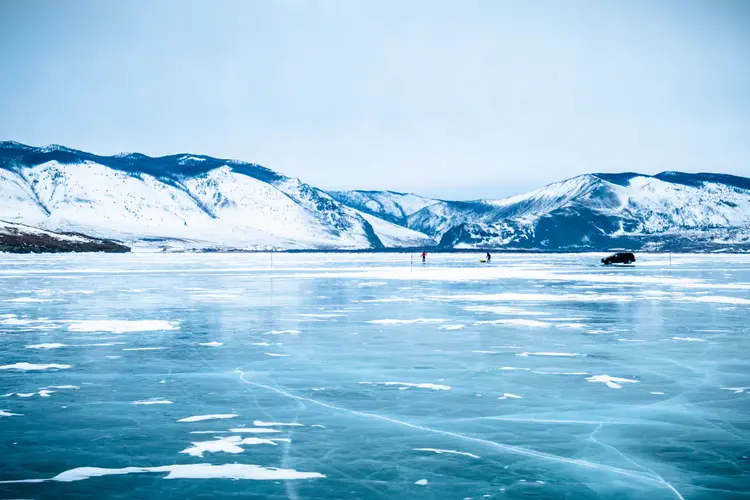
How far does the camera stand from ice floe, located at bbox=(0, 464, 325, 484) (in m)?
9.58

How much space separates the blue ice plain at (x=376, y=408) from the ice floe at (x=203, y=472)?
4 centimetres

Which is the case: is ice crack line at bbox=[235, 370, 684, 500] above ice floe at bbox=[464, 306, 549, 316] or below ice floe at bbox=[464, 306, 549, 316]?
below

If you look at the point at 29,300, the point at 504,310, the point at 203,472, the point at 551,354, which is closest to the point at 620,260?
the point at 504,310

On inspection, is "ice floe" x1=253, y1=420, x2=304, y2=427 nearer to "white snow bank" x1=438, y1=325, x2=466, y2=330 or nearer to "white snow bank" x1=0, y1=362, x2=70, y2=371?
"white snow bank" x1=0, y1=362, x2=70, y2=371

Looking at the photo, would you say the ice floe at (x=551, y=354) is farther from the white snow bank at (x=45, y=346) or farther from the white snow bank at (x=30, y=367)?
the white snow bank at (x=45, y=346)

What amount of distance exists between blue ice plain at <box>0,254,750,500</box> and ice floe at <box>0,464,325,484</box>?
0.12 ft

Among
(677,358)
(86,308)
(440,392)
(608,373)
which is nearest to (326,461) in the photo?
(440,392)

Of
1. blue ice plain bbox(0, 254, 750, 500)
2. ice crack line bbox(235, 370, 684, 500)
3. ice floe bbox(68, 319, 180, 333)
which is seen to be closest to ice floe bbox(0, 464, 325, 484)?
blue ice plain bbox(0, 254, 750, 500)

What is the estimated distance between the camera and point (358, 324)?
27.2 m

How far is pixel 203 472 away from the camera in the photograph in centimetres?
978

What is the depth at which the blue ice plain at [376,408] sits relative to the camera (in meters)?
9.52

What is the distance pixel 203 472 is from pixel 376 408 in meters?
4.24

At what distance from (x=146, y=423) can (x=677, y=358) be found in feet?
40.7

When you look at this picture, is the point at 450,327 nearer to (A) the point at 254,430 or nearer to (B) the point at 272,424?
(B) the point at 272,424
